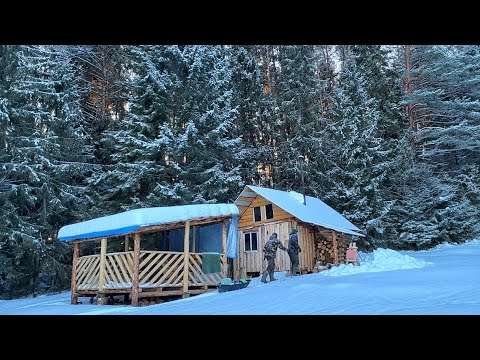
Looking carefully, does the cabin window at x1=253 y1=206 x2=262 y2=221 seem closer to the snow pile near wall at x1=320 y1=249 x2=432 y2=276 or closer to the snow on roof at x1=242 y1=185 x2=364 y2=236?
the snow on roof at x1=242 y1=185 x2=364 y2=236

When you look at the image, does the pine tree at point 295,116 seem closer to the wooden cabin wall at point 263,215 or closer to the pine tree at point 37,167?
the wooden cabin wall at point 263,215

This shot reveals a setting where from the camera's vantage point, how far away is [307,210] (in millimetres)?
17203

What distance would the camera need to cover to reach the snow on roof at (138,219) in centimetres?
1100

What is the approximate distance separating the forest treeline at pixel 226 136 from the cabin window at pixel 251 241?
266cm

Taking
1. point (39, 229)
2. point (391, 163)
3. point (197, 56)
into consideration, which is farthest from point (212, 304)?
point (391, 163)

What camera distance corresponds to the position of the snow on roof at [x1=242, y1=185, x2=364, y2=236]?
15914 millimetres

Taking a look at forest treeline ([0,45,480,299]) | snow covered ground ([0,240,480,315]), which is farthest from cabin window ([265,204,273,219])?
snow covered ground ([0,240,480,315])

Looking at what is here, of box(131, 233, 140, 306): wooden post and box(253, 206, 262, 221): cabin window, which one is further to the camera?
box(253, 206, 262, 221): cabin window

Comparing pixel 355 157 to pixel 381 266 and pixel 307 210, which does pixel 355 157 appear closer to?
pixel 307 210

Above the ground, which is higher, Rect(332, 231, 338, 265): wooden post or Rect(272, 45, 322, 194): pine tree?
Rect(272, 45, 322, 194): pine tree

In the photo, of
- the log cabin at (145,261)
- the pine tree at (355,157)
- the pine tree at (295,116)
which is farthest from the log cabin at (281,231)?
the pine tree at (295,116)

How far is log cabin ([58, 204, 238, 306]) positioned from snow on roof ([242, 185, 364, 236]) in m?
2.45

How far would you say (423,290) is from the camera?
826 cm
